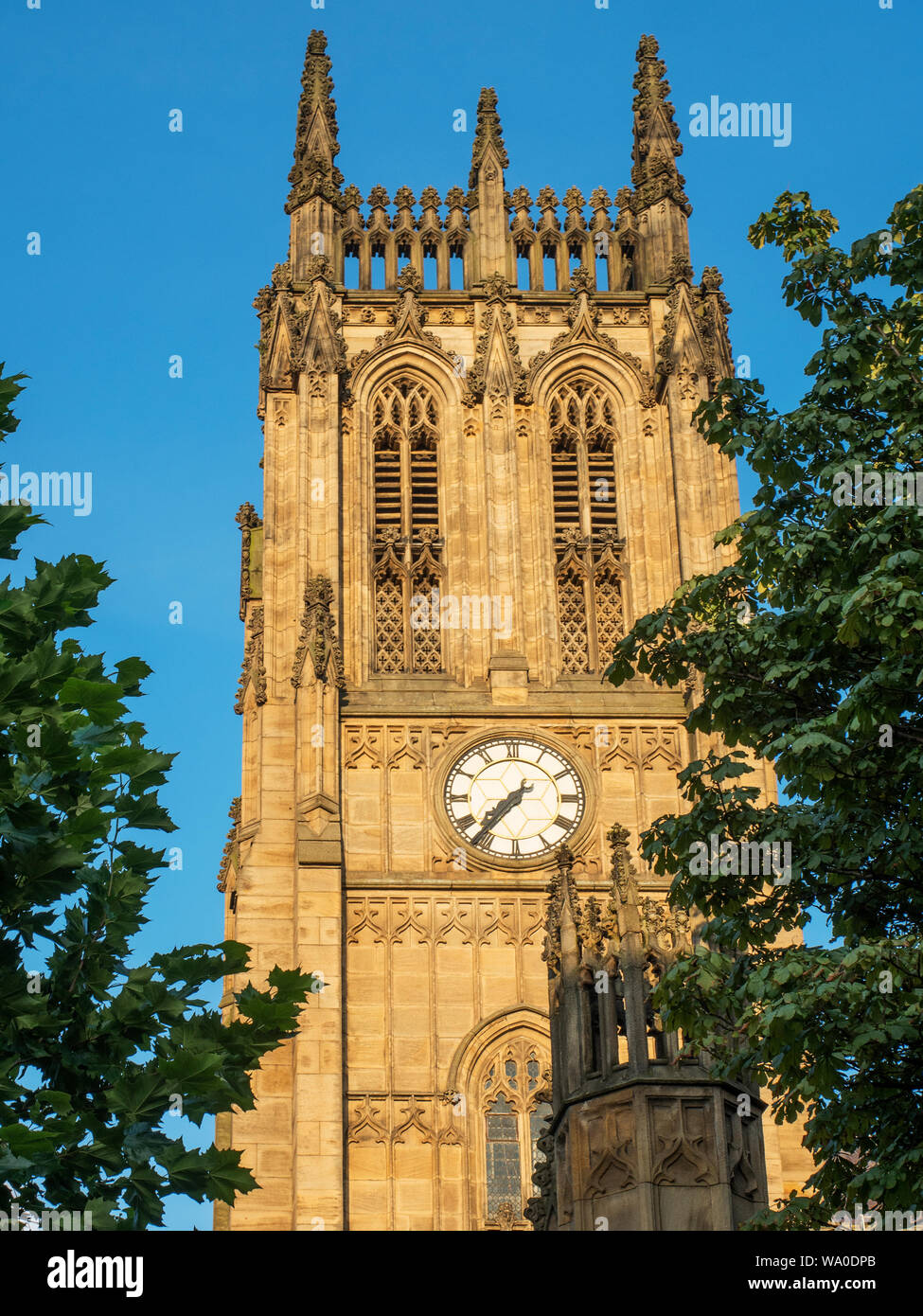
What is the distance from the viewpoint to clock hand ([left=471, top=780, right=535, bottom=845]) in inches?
1554

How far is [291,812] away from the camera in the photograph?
128ft

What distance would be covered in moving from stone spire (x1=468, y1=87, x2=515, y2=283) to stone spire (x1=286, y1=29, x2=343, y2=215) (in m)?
2.71

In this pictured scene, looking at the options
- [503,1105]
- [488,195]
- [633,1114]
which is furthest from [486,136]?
[633,1114]

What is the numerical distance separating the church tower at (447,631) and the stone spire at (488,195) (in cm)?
6

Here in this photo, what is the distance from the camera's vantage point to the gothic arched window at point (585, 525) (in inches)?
1655

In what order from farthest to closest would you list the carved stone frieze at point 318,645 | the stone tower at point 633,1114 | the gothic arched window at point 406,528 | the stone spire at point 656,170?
the stone spire at point 656,170, the gothic arched window at point 406,528, the carved stone frieze at point 318,645, the stone tower at point 633,1114

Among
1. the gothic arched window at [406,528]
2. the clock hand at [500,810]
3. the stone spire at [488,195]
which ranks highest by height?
the stone spire at [488,195]

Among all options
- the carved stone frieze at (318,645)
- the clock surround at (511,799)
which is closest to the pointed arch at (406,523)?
the carved stone frieze at (318,645)

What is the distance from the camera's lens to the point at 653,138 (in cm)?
4750

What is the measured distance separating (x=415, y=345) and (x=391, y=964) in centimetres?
1248

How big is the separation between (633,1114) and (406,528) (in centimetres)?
1845

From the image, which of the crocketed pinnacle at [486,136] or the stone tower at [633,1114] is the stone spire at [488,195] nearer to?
the crocketed pinnacle at [486,136]

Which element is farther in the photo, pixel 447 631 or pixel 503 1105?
pixel 447 631

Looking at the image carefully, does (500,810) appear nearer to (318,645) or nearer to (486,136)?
(318,645)
